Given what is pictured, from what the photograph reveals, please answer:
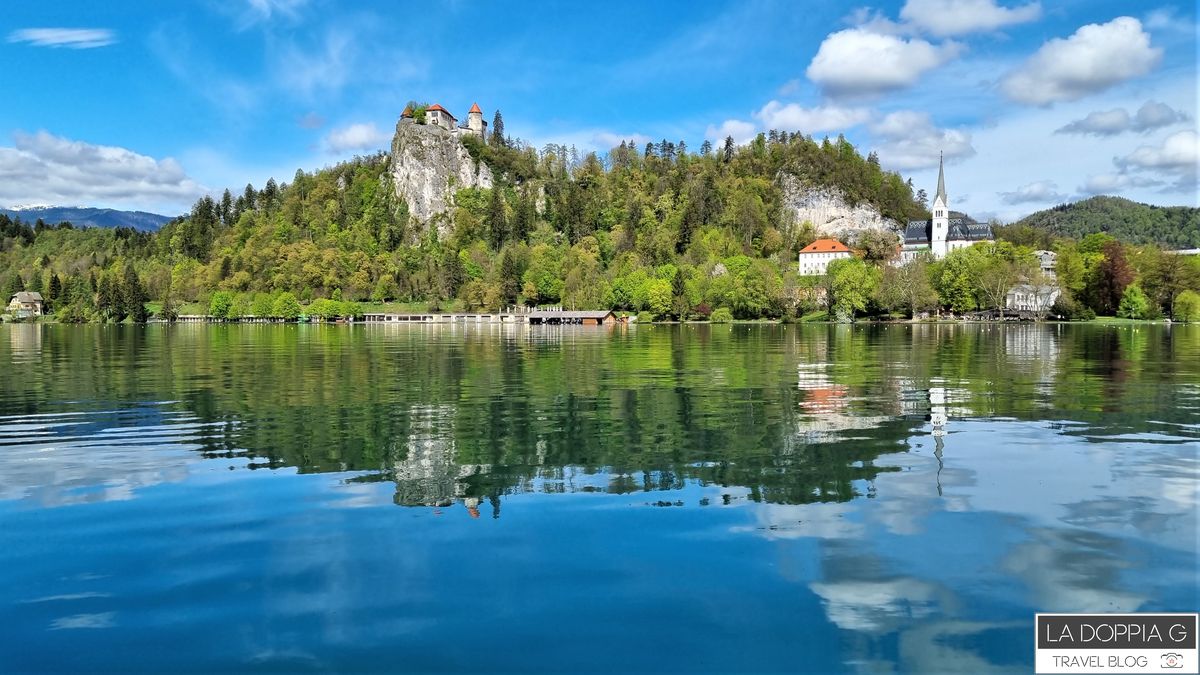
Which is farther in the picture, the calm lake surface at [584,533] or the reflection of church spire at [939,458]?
the reflection of church spire at [939,458]

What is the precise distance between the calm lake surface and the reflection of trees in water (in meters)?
0.20

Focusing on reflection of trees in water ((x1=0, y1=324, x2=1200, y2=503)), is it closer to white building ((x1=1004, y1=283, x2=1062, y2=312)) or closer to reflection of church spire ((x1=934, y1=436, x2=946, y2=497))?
reflection of church spire ((x1=934, y1=436, x2=946, y2=497))

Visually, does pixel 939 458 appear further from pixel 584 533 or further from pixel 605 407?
pixel 605 407

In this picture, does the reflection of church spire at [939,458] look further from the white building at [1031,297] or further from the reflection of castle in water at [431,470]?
the white building at [1031,297]

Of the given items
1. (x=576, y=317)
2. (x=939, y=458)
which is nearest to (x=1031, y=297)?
(x=576, y=317)

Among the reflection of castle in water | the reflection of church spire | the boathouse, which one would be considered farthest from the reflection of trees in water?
the boathouse

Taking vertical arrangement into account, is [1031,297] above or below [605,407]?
above

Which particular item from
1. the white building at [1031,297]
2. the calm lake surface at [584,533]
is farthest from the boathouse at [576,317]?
the calm lake surface at [584,533]

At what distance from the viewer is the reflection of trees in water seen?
18484 millimetres

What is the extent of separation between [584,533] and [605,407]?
15.8m

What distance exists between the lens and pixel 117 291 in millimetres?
199500

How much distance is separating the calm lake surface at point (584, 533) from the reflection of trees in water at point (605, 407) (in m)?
0.20

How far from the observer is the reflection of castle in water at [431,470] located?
625 inches

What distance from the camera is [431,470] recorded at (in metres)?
18.4
